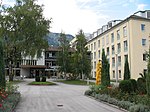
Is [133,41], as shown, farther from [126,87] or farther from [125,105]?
[125,105]

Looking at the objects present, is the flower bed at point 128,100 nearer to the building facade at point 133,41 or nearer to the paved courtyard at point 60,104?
the paved courtyard at point 60,104

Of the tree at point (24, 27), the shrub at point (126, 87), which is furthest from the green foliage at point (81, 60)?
→ the shrub at point (126, 87)

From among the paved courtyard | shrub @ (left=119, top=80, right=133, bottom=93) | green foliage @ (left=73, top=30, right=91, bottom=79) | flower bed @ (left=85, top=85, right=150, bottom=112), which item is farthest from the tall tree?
shrub @ (left=119, top=80, right=133, bottom=93)

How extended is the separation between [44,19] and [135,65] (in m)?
20.1

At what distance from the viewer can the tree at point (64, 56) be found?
56.2m

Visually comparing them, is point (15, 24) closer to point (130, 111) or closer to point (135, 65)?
point (135, 65)

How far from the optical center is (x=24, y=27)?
143ft

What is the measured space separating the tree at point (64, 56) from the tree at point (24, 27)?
33.3 ft

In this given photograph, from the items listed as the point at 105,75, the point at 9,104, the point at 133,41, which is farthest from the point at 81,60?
the point at 9,104

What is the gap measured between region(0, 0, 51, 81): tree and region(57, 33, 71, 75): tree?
10.1m

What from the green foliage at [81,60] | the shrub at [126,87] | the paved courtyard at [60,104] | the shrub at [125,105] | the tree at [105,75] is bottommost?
the paved courtyard at [60,104]

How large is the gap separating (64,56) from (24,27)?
15.2 m

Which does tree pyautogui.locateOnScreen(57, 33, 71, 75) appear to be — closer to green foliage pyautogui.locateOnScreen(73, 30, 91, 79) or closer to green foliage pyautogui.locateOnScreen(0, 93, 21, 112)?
green foliage pyautogui.locateOnScreen(73, 30, 91, 79)

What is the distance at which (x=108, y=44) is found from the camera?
203 feet
